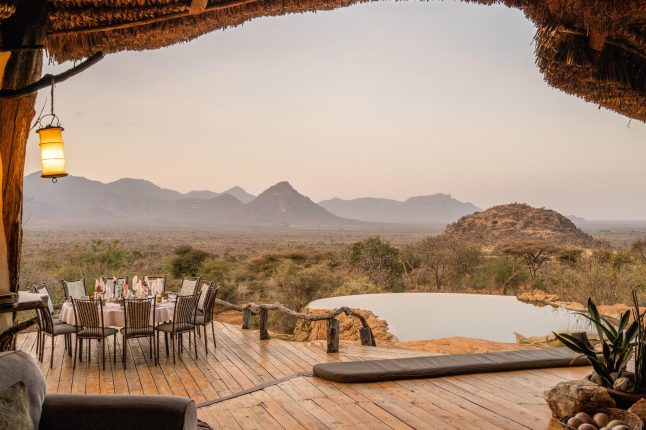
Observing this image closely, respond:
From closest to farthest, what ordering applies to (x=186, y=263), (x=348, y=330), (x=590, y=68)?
(x=590, y=68) < (x=348, y=330) < (x=186, y=263)

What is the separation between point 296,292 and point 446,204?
52.4 metres

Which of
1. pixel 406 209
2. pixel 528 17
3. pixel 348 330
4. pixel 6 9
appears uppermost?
pixel 406 209

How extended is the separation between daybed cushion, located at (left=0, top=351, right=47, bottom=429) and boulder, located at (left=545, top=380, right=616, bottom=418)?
319cm

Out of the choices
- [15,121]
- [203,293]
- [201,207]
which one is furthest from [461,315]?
[201,207]

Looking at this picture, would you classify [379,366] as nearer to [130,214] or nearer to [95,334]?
[95,334]

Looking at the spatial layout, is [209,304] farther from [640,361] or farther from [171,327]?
[640,361]

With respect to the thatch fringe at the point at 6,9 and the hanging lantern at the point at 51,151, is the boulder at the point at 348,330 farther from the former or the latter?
the thatch fringe at the point at 6,9

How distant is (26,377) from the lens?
2422 millimetres

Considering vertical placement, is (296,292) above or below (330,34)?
below

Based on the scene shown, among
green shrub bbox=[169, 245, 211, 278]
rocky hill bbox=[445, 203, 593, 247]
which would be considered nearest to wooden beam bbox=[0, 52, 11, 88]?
green shrub bbox=[169, 245, 211, 278]

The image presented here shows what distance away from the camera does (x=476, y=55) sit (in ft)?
56.5

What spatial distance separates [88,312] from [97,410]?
379cm

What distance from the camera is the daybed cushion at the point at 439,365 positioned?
5.03 meters

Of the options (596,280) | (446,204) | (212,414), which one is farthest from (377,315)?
(446,204)
